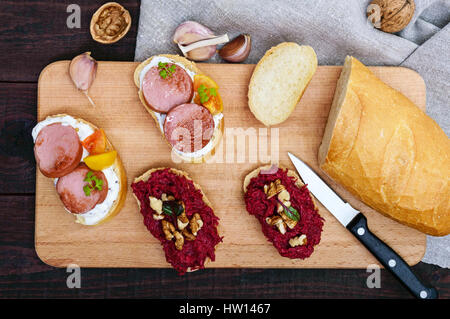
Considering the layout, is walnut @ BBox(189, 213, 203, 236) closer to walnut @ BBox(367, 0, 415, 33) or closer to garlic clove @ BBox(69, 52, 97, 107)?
garlic clove @ BBox(69, 52, 97, 107)

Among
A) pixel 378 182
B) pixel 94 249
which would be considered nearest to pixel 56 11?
pixel 94 249

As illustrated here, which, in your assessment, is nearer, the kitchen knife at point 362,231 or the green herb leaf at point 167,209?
the green herb leaf at point 167,209

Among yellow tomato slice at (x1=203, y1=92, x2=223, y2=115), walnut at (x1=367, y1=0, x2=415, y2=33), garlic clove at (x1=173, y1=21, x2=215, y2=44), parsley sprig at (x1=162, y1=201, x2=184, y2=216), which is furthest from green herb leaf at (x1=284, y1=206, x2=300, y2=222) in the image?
walnut at (x1=367, y1=0, x2=415, y2=33)

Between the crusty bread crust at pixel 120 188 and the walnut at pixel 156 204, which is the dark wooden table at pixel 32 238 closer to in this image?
the crusty bread crust at pixel 120 188

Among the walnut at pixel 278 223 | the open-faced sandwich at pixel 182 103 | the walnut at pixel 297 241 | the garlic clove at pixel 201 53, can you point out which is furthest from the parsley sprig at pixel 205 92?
the walnut at pixel 297 241

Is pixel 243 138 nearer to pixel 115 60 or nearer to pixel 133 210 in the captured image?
pixel 133 210


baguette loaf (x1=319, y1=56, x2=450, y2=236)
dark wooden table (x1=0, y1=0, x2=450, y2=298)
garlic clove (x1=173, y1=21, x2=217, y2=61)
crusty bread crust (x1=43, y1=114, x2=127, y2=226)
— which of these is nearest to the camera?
baguette loaf (x1=319, y1=56, x2=450, y2=236)
